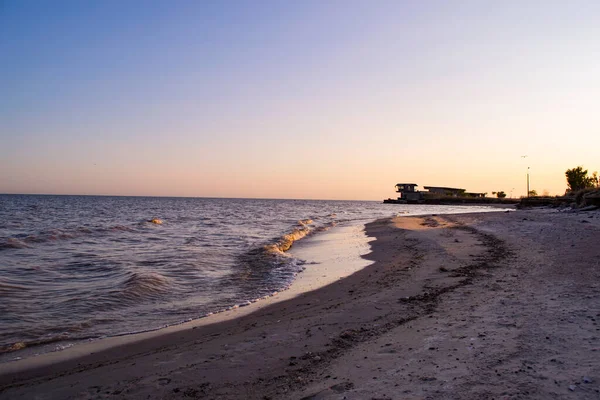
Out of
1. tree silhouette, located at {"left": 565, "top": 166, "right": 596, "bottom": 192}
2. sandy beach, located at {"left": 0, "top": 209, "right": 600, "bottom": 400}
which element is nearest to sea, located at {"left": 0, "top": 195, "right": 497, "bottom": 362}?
sandy beach, located at {"left": 0, "top": 209, "right": 600, "bottom": 400}

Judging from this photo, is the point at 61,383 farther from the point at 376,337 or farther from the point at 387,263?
the point at 387,263

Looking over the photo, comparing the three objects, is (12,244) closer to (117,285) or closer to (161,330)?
(117,285)

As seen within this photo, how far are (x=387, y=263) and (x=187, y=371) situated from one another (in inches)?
394

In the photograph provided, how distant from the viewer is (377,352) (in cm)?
544

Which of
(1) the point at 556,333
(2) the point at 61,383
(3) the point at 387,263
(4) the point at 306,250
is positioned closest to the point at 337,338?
(1) the point at 556,333

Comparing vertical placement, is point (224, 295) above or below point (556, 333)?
below

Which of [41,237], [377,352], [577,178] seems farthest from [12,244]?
[577,178]

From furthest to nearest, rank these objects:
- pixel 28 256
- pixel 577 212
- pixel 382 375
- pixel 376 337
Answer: pixel 577 212 → pixel 28 256 → pixel 376 337 → pixel 382 375

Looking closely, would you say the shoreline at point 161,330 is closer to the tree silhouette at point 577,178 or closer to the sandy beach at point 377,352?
Answer: the sandy beach at point 377,352

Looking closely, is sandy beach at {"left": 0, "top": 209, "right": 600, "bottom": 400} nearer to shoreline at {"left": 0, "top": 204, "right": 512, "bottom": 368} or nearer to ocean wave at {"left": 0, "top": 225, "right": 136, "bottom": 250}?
shoreline at {"left": 0, "top": 204, "right": 512, "bottom": 368}

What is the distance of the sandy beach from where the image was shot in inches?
169

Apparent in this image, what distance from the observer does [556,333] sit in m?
5.41

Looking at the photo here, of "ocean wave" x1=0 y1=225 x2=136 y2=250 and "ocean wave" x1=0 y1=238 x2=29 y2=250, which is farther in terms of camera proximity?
"ocean wave" x1=0 y1=225 x2=136 y2=250

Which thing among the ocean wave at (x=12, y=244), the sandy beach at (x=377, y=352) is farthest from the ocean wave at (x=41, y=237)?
the sandy beach at (x=377, y=352)
